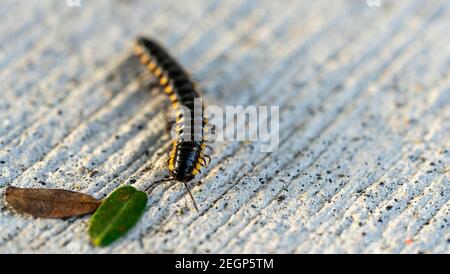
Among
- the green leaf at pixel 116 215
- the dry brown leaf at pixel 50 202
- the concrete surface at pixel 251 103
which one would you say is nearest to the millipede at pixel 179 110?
the concrete surface at pixel 251 103

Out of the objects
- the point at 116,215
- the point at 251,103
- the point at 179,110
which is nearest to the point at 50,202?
the point at 116,215

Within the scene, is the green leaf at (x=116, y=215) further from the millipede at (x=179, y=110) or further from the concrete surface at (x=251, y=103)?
the millipede at (x=179, y=110)

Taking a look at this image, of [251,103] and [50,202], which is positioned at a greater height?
[251,103]

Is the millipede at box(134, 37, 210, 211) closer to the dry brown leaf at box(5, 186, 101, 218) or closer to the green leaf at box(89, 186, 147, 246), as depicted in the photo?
the green leaf at box(89, 186, 147, 246)

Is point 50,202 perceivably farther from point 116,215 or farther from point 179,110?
point 179,110

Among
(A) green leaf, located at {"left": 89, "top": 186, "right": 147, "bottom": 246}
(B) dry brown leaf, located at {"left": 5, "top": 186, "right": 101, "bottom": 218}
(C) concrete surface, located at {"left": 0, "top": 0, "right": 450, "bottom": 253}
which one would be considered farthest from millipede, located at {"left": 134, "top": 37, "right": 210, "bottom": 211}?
(B) dry brown leaf, located at {"left": 5, "top": 186, "right": 101, "bottom": 218}

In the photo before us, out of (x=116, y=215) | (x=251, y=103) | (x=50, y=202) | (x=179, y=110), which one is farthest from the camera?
(x=251, y=103)
